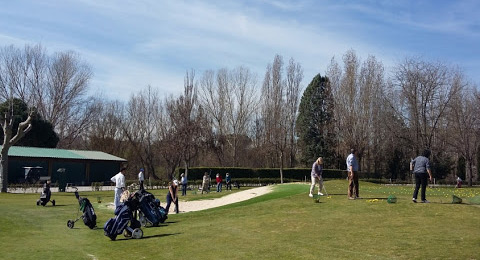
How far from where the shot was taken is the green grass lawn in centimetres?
1092

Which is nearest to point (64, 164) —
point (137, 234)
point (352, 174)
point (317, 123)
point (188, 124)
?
point (188, 124)

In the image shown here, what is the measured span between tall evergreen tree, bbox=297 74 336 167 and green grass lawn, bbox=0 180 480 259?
178 feet

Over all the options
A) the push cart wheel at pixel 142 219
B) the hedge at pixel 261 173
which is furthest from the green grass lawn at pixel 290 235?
the hedge at pixel 261 173

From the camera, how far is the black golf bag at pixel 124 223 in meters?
14.3

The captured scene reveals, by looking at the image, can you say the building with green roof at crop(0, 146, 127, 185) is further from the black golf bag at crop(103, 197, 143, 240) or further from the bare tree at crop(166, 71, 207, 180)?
the black golf bag at crop(103, 197, 143, 240)

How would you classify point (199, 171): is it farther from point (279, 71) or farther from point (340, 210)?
point (340, 210)

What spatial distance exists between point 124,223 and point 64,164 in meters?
48.3

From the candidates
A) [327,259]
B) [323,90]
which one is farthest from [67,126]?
[327,259]

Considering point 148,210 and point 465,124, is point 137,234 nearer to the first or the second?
point 148,210

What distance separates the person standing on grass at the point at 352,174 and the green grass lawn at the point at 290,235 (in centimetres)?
48

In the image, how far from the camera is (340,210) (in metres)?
17.0

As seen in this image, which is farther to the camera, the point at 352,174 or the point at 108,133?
the point at 108,133

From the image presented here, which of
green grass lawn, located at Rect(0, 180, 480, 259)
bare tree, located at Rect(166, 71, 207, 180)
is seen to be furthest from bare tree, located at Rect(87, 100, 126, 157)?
green grass lawn, located at Rect(0, 180, 480, 259)

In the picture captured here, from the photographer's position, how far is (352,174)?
1905 centimetres
